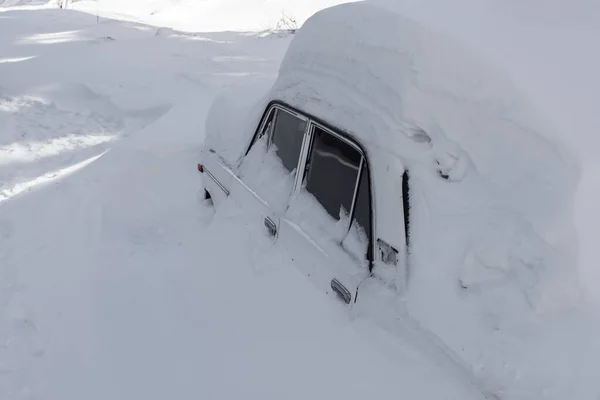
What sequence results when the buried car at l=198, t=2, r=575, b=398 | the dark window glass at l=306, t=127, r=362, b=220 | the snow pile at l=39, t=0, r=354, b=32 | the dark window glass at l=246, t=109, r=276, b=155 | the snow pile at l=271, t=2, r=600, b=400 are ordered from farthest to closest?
the snow pile at l=39, t=0, r=354, b=32
the dark window glass at l=246, t=109, r=276, b=155
the dark window glass at l=306, t=127, r=362, b=220
the buried car at l=198, t=2, r=575, b=398
the snow pile at l=271, t=2, r=600, b=400

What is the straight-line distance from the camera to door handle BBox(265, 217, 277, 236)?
3.07m

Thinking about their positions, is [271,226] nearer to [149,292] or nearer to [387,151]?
[387,151]

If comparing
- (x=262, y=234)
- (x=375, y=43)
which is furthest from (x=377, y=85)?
(x=262, y=234)

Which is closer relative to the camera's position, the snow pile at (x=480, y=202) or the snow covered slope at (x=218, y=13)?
the snow pile at (x=480, y=202)

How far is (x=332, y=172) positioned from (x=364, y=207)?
37 centimetres

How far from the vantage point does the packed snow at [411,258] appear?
1.76 metres

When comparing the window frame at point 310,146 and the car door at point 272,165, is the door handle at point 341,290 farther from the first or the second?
the car door at point 272,165

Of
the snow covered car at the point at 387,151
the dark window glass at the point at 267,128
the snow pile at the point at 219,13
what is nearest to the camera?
the snow covered car at the point at 387,151

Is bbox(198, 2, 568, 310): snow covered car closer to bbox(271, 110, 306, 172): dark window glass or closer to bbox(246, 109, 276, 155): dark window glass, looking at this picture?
bbox(271, 110, 306, 172): dark window glass

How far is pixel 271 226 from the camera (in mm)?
3105

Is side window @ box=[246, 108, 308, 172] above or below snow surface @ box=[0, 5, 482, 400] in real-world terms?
above

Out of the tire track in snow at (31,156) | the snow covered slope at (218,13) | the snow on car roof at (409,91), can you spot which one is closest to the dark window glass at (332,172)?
the snow on car roof at (409,91)

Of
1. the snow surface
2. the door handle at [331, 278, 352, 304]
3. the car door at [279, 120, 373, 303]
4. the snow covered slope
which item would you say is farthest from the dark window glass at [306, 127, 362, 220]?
the snow covered slope

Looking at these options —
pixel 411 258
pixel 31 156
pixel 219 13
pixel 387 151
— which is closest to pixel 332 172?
pixel 387 151
